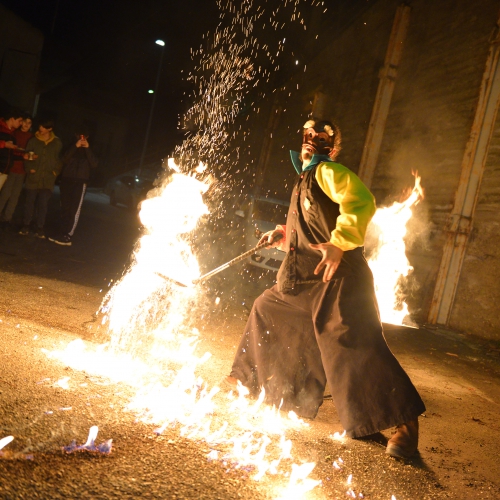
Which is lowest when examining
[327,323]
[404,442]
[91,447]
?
[91,447]

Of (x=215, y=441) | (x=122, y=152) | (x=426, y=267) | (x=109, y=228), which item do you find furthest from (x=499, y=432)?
(x=122, y=152)

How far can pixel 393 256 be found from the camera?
10867mm

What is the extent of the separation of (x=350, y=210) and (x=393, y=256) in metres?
7.96

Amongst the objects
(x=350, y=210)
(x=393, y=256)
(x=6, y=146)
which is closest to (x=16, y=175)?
(x=6, y=146)

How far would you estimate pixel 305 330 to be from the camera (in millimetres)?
3771

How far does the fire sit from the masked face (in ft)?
22.6

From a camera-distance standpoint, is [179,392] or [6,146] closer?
[179,392]

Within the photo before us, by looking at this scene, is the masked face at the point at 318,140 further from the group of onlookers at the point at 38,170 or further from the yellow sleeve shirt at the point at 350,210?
the group of onlookers at the point at 38,170

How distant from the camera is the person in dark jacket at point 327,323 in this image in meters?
3.29

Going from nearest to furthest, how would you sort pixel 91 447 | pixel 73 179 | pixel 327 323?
pixel 91 447 < pixel 327 323 < pixel 73 179

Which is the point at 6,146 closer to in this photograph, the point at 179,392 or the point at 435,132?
the point at 179,392

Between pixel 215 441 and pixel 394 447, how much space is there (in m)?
1.13

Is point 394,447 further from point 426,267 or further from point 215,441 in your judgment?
point 426,267

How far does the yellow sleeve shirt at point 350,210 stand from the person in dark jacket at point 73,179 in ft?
24.9
